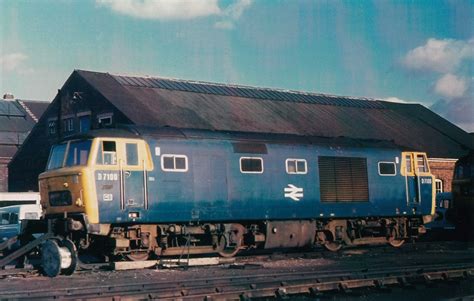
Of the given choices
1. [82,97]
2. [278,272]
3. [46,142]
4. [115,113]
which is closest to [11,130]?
[46,142]

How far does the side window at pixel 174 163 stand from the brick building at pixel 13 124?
30.8 meters

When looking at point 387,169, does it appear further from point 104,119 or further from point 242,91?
point 242,91

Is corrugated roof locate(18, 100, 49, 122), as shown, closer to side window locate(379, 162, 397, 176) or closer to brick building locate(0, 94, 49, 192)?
brick building locate(0, 94, 49, 192)

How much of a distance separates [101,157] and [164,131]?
2.46m

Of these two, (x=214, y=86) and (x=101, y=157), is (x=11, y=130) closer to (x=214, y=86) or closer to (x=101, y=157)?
(x=214, y=86)

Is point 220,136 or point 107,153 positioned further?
point 220,136

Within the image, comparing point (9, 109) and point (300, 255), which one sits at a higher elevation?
point (9, 109)

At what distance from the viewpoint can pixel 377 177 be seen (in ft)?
80.9

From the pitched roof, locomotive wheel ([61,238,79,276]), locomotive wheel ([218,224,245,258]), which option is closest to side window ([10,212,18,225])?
locomotive wheel ([218,224,245,258])

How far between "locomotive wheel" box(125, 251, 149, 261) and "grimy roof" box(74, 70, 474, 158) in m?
14.2

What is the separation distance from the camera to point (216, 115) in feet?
123

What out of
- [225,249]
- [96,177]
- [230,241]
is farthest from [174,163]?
[225,249]

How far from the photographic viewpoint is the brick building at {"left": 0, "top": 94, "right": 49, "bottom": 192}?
4906 centimetres

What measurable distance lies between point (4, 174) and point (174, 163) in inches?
1266
